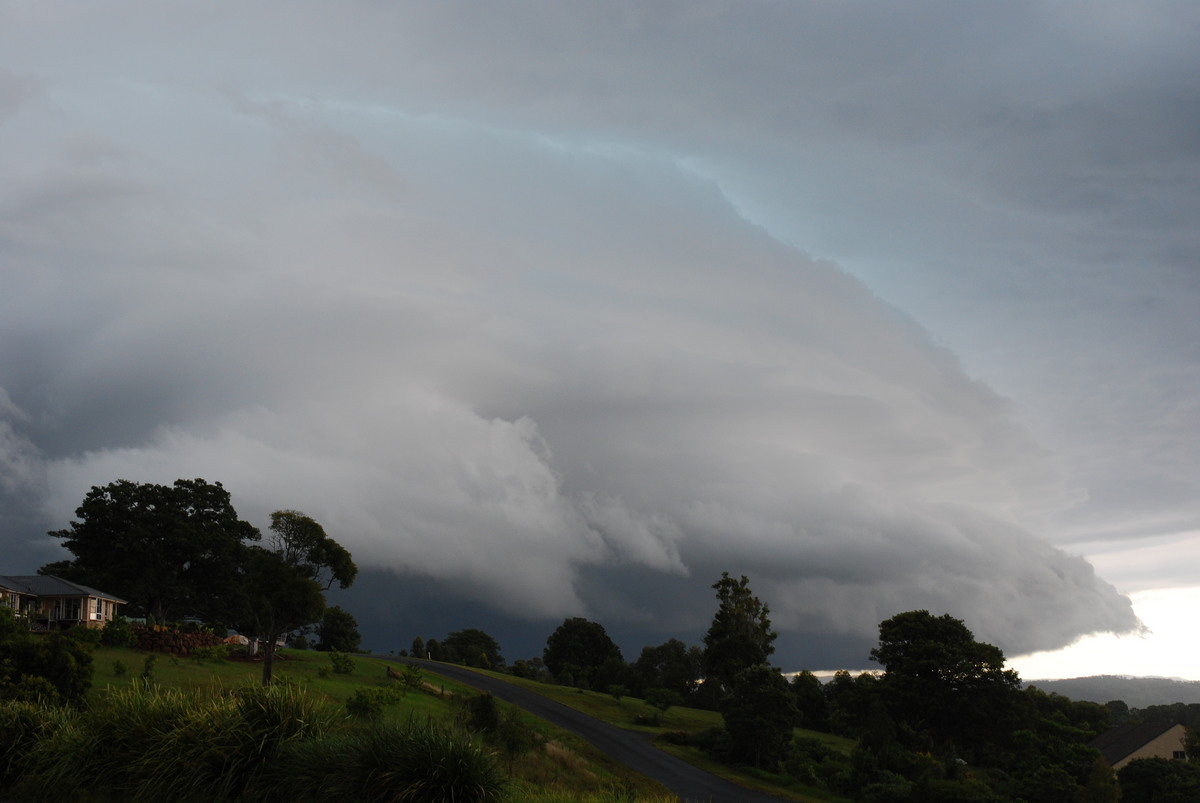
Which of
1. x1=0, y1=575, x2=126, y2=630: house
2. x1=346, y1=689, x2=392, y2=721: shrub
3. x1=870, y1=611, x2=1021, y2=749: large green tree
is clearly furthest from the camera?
x1=870, y1=611, x2=1021, y2=749: large green tree

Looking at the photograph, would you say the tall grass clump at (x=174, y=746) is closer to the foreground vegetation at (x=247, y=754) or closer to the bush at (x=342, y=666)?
the foreground vegetation at (x=247, y=754)

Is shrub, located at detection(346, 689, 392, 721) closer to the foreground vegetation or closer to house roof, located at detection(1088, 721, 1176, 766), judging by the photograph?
the foreground vegetation

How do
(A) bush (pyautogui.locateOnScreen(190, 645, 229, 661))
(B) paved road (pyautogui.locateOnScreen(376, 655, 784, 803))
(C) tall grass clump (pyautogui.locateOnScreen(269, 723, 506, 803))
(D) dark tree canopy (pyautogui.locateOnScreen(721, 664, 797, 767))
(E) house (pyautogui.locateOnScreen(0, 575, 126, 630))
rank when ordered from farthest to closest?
(D) dark tree canopy (pyautogui.locateOnScreen(721, 664, 797, 767))
(E) house (pyautogui.locateOnScreen(0, 575, 126, 630))
(A) bush (pyautogui.locateOnScreen(190, 645, 229, 661))
(B) paved road (pyautogui.locateOnScreen(376, 655, 784, 803))
(C) tall grass clump (pyautogui.locateOnScreen(269, 723, 506, 803))

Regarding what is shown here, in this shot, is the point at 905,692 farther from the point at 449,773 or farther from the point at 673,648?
the point at 449,773

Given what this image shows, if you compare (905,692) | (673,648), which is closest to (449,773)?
(905,692)

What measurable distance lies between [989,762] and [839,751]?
13.4 m

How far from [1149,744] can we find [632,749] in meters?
44.2

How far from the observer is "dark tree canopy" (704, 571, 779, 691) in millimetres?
85812

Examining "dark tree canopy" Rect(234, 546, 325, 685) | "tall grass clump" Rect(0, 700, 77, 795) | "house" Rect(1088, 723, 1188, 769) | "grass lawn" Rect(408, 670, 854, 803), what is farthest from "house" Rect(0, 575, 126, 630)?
"house" Rect(1088, 723, 1188, 769)

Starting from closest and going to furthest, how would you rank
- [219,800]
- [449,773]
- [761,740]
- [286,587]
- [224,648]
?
[449,773]
[219,800]
[286,587]
[224,648]
[761,740]

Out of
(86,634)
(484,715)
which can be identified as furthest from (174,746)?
(86,634)

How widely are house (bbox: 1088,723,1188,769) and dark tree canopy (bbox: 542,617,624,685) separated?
58.0 meters

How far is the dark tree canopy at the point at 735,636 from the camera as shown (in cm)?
8581

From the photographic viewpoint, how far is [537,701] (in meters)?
67.8
